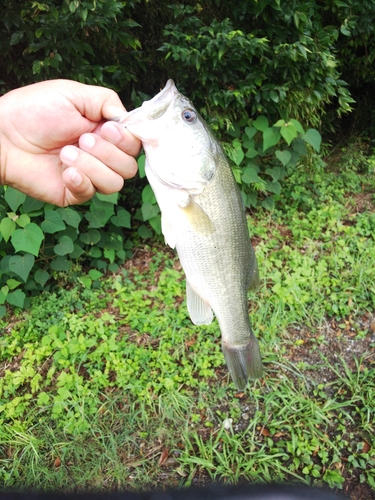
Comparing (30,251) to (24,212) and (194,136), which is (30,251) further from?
(194,136)

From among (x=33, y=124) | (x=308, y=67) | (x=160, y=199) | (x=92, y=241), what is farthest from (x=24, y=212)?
(x=308, y=67)

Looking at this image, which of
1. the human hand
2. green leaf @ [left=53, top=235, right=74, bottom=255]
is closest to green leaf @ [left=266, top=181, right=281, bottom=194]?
green leaf @ [left=53, top=235, right=74, bottom=255]

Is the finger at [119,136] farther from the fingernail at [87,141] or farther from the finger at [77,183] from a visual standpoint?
the finger at [77,183]

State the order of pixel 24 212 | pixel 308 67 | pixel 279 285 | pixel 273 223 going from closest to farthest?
pixel 24 212 < pixel 279 285 < pixel 308 67 < pixel 273 223

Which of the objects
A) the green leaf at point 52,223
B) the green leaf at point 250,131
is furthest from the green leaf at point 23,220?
the green leaf at point 250,131

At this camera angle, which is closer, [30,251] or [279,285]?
[30,251]

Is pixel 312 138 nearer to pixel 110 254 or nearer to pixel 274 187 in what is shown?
pixel 274 187

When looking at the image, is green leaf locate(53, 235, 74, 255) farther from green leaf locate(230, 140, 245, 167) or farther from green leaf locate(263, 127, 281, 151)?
green leaf locate(263, 127, 281, 151)
